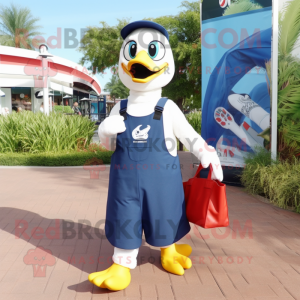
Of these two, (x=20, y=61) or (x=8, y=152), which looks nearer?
(x=8, y=152)

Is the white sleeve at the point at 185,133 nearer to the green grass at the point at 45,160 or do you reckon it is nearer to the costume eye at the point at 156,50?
the costume eye at the point at 156,50

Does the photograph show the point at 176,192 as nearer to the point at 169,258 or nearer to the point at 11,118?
the point at 169,258

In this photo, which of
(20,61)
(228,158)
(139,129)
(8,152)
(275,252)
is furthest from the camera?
(20,61)

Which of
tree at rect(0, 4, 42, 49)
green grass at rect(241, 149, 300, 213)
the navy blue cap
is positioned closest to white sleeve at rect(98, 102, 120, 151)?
the navy blue cap

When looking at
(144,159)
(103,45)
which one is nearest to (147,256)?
(144,159)

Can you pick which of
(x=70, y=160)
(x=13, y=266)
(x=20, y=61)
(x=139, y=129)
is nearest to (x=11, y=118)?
(x=70, y=160)

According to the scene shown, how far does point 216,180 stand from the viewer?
2.93 m

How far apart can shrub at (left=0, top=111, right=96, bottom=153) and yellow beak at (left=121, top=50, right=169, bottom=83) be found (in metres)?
7.12

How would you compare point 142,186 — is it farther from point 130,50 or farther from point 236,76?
point 236,76

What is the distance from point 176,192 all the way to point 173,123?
59 cm

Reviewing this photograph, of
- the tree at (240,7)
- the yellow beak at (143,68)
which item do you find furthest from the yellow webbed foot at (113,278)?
the tree at (240,7)

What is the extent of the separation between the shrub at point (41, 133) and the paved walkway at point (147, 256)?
4154mm

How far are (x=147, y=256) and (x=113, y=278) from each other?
77 centimetres

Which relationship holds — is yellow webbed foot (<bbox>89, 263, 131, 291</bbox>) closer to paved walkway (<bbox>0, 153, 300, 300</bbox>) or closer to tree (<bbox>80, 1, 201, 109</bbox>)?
paved walkway (<bbox>0, 153, 300, 300</bbox>)
